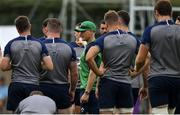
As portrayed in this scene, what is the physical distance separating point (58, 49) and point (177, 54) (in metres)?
2.44

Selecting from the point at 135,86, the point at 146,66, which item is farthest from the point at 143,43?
the point at 135,86

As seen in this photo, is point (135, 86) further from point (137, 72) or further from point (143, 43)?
point (143, 43)

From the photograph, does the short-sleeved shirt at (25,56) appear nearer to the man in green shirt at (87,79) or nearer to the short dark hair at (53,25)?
the short dark hair at (53,25)

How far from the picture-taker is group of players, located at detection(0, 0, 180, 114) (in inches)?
595

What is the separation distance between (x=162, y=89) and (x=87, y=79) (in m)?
3.00

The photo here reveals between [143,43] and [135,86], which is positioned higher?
[143,43]

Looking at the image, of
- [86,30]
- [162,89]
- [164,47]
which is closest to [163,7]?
[164,47]

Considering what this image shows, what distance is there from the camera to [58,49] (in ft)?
54.9

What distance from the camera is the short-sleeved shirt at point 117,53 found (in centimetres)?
1594

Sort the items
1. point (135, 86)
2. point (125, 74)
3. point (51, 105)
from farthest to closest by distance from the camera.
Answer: point (135, 86), point (125, 74), point (51, 105)

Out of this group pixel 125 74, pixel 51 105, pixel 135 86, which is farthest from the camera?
pixel 135 86

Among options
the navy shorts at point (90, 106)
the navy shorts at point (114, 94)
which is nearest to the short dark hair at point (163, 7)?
the navy shorts at point (114, 94)

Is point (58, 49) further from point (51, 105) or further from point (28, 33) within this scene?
point (51, 105)

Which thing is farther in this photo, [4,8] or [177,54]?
[4,8]
